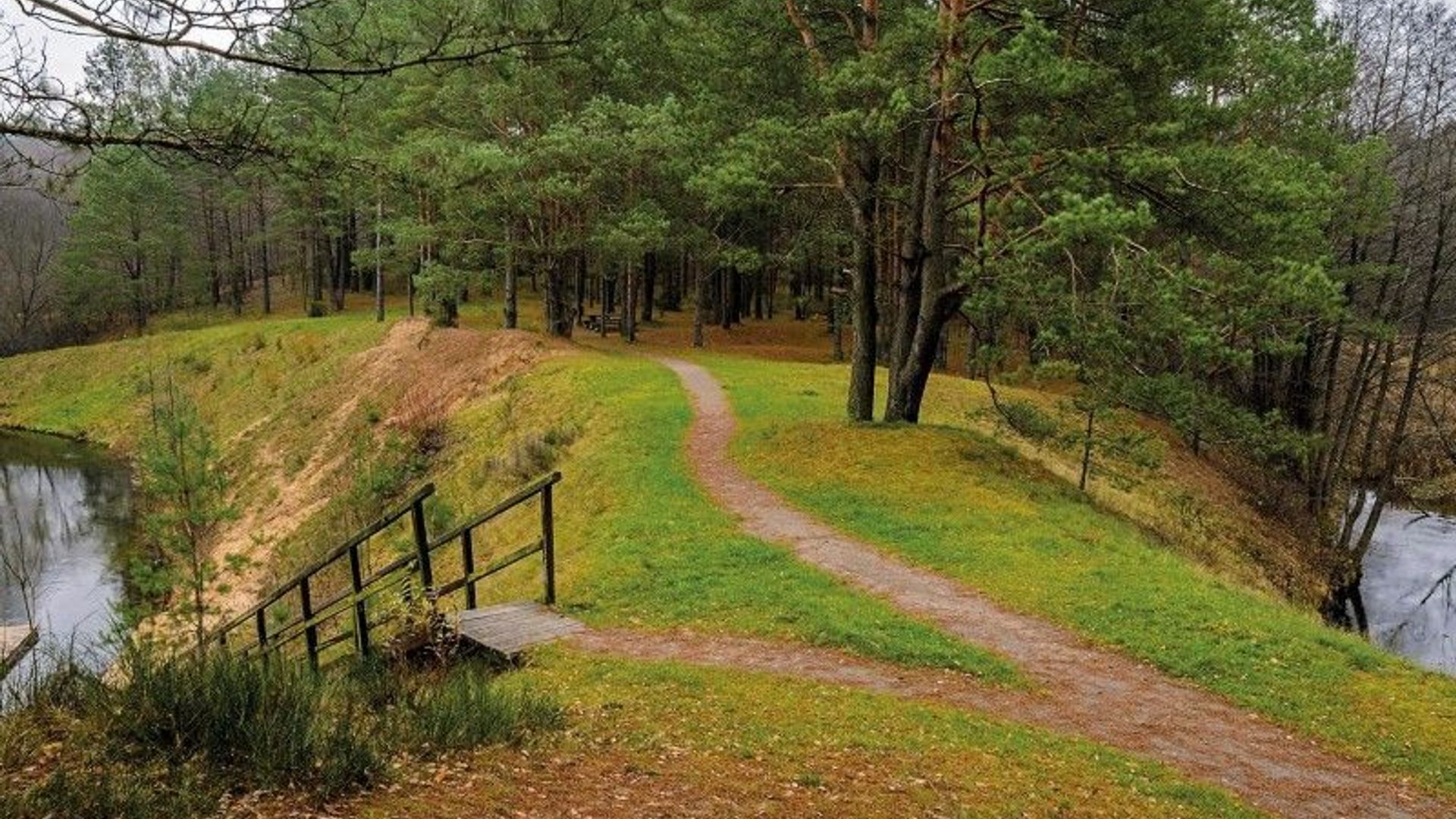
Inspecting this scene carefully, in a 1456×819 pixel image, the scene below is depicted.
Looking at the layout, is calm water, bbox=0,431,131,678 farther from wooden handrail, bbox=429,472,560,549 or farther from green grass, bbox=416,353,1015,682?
green grass, bbox=416,353,1015,682

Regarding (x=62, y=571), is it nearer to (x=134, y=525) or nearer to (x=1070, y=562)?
(x=134, y=525)

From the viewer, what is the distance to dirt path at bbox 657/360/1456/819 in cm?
726

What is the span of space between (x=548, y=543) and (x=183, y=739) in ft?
19.8

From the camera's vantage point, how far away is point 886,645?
990 centimetres

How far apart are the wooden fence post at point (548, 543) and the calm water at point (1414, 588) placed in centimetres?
1472

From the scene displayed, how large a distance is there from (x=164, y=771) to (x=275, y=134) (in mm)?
4035

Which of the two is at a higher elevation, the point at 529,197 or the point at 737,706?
the point at 529,197

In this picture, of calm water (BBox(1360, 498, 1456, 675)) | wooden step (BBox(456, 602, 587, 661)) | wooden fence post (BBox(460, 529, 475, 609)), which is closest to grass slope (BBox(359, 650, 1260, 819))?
wooden step (BBox(456, 602, 587, 661))

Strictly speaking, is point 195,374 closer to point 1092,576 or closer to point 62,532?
point 62,532

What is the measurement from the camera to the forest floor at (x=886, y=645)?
21.5 ft

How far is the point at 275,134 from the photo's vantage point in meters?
6.31

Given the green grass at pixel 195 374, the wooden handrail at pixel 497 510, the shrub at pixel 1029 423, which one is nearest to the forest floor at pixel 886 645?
the shrub at pixel 1029 423

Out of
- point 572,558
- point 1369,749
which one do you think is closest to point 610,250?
point 572,558

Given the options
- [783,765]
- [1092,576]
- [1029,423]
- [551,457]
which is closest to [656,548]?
[1092,576]
